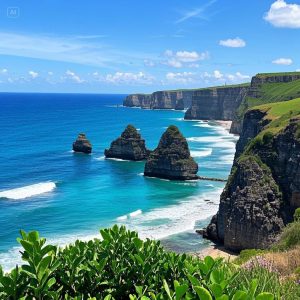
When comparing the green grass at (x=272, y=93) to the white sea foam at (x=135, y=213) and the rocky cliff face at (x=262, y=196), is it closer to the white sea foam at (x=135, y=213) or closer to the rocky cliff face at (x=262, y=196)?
the white sea foam at (x=135, y=213)

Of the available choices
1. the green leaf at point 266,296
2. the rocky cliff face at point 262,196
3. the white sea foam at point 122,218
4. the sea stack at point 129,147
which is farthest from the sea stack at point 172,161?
the green leaf at point 266,296

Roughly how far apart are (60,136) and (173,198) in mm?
100854

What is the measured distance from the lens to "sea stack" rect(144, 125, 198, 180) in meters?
98.7

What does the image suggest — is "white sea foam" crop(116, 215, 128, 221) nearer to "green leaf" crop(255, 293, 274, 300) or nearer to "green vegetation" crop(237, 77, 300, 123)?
"green leaf" crop(255, 293, 274, 300)

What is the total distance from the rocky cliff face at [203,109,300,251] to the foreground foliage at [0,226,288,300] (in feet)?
124

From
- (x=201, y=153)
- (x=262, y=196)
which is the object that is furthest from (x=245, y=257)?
(x=201, y=153)

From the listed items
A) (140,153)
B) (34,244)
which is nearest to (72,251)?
(34,244)

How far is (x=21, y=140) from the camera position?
15675cm

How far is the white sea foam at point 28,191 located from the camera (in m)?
79.4

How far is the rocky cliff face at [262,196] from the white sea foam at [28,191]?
36.0 m

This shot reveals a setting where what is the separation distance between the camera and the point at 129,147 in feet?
403

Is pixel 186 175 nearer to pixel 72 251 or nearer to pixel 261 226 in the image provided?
pixel 261 226

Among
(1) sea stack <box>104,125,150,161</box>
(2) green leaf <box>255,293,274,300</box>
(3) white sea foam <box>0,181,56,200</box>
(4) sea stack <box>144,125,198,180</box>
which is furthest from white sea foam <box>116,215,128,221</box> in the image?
(2) green leaf <box>255,293,274,300</box>

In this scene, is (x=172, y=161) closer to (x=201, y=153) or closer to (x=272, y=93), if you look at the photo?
(x=201, y=153)
